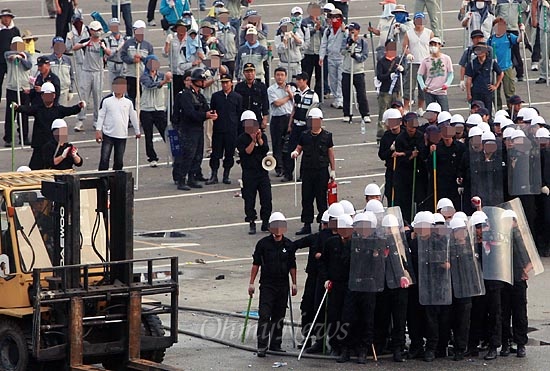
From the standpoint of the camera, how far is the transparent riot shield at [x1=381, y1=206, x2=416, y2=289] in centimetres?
1775

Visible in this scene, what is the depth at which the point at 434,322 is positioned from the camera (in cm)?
1775

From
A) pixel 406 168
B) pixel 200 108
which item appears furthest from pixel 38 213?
pixel 200 108

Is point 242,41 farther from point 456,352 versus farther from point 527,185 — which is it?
point 456,352

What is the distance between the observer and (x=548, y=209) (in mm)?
22531

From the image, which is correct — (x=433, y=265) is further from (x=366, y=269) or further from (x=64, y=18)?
(x=64, y=18)

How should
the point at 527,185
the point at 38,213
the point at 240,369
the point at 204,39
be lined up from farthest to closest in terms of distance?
the point at 204,39
the point at 527,185
the point at 240,369
the point at 38,213

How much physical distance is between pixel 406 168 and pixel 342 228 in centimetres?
504

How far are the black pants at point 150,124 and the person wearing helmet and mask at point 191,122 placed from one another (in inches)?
46.8

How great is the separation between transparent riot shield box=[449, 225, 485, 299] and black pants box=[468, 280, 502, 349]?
7.4 inches

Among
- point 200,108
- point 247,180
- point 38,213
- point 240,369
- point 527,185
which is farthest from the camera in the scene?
point 200,108

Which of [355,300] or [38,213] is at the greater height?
[38,213]

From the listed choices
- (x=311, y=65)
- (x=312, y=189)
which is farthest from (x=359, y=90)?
(x=312, y=189)

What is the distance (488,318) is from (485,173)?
4234 millimetres

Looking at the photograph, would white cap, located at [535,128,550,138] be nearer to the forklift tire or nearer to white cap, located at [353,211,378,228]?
white cap, located at [353,211,378,228]
